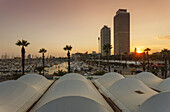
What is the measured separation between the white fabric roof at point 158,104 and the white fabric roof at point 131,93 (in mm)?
2474

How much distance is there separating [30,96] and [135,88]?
1426 cm

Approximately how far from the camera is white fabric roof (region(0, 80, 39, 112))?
10125 millimetres

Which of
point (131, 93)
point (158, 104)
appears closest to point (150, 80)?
point (131, 93)

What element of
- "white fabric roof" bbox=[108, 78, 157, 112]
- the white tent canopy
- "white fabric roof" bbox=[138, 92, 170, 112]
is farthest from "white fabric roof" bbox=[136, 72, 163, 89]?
the white tent canopy

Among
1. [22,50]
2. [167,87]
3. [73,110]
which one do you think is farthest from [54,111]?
[22,50]

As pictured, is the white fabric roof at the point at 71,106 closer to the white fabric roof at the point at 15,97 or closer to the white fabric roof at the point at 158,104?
the white fabric roof at the point at 158,104

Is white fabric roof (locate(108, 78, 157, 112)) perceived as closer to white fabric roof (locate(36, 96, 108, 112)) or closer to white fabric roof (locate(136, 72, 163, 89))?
white fabric roof (locate(36, 96, 108, 112))

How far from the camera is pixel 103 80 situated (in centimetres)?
2127

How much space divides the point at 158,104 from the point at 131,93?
535 centimetres

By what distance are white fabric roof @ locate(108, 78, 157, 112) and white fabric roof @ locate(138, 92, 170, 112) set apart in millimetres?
2474

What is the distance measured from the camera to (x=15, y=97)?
11609mm

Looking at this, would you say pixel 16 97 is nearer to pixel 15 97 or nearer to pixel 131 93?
pixel 15 97

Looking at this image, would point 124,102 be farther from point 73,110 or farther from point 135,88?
point 73,110

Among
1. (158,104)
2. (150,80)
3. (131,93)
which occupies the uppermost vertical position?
(158,104)
